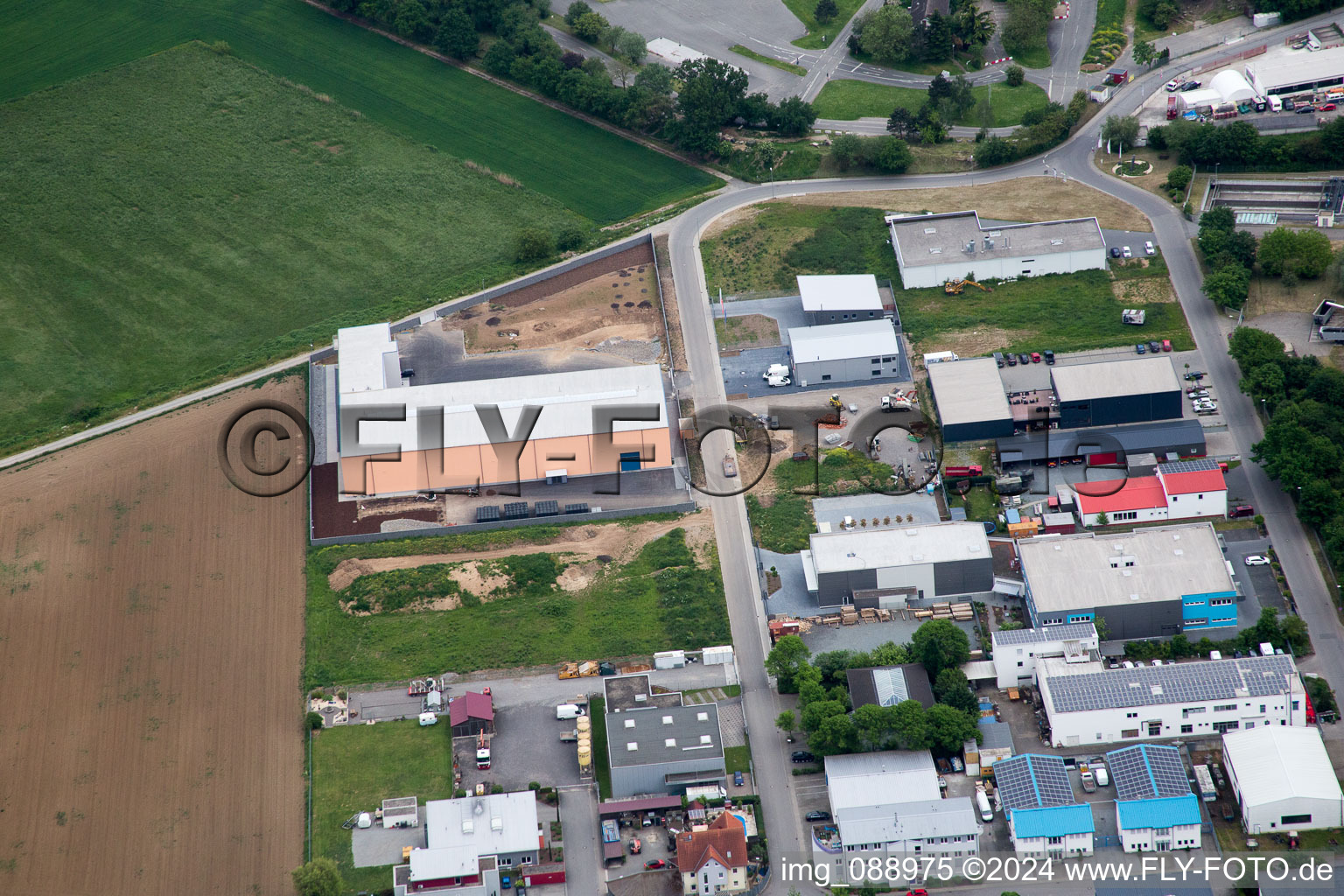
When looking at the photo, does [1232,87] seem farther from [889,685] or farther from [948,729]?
[948,729]

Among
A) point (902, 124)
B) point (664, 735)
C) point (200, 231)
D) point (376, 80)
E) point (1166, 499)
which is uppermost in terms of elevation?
point (376, 80)

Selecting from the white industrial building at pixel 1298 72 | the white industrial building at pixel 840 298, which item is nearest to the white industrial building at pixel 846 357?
the white industrial building at pixel 840 298

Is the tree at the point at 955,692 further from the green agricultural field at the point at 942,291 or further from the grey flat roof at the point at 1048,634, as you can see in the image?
the green agricultural field at the point at 942,291

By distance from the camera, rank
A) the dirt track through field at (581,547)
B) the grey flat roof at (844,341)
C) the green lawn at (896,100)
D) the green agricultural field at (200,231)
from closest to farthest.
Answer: the dirt track through field at (581,547) → the grey flat roof at (844,341) → the green agricultural field at (200,231) → the green lawn at (896,100)

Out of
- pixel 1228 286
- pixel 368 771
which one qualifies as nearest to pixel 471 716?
pixel 368 771

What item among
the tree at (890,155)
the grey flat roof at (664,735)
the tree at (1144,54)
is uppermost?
the tree at (1144,54)

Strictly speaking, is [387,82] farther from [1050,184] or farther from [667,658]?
[667,658]
